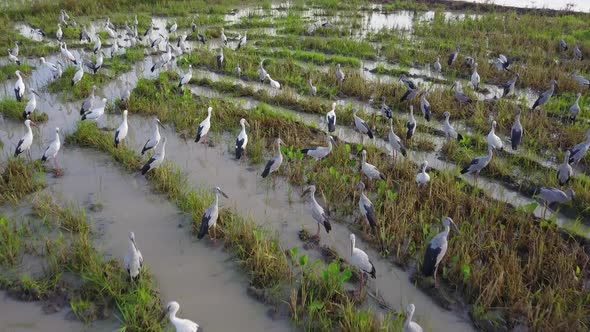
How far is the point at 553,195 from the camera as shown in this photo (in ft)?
17.9

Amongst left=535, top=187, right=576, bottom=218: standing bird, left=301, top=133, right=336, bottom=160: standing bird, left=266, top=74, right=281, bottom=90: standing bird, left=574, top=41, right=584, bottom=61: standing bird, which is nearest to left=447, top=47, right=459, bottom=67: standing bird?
left=574, top=41, right=584, bottom=61: standing bird

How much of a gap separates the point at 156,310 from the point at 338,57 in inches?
361

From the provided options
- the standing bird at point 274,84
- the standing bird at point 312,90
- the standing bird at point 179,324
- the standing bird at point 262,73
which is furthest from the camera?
the standing bird at point 262,73

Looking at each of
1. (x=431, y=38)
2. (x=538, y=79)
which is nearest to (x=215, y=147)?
(x=538, y=79)

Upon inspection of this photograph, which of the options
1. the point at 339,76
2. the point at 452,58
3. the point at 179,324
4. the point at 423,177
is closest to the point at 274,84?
the point at 339,76

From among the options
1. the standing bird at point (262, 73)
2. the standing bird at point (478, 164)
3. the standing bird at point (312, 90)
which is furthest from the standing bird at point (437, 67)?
the standing bird at point (478, 164)

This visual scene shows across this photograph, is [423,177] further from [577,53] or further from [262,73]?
[577,53]

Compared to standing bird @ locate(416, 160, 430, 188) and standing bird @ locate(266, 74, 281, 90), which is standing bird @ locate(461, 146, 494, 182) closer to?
standing bird @ locate(416, 160, 430, 188)

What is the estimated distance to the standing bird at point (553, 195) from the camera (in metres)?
5.43

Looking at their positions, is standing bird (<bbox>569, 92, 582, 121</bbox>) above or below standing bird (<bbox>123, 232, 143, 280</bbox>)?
above

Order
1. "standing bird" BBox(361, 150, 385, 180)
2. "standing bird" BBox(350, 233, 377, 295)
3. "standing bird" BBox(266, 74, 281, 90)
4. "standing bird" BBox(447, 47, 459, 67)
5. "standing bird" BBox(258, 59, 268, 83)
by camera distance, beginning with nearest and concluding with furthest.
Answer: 1. "standing bird" BBox(350, 233, 377, 295)
2. "standing bird" BBox(361, 150, 385, 180)
3. "standing bird" BBox(266, 74, 281, 90)
4. "standing bird" BBox(258, 59, 268, 83)
5. "standing bird" BBox(447, 47, 459, 67)

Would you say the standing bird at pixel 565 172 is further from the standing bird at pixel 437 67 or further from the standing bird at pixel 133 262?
the standing bird at pixel 133 262

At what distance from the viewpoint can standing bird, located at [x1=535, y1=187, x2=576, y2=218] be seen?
5430 mm

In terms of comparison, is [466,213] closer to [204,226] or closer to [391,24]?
[204,226]
